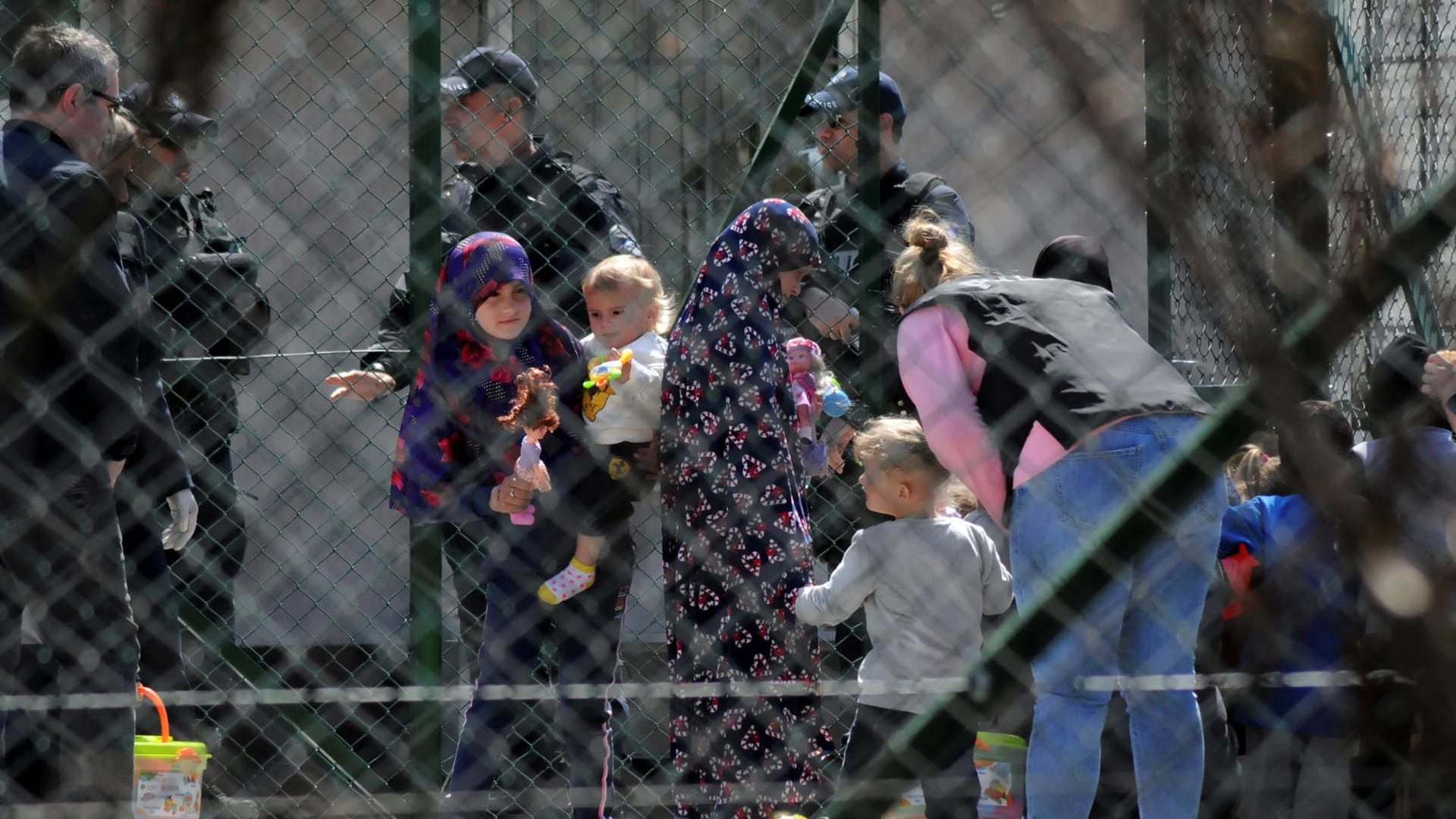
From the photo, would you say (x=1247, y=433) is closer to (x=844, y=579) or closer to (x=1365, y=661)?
(x=1365, y=661)

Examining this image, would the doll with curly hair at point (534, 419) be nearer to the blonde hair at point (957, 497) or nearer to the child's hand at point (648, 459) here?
A: the child's hand at point (648, 459)

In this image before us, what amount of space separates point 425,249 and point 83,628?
1.05 meters

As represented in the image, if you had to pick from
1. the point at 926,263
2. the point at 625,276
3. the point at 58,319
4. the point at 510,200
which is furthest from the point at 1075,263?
the point at 58,319

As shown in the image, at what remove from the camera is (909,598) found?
3.21 metres

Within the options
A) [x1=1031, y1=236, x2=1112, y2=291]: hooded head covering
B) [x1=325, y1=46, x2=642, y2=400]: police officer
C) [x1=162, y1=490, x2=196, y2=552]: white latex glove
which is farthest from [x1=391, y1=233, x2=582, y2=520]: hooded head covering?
[x1=1031, y1=236, x2=1112, y2=291]: hooded head covering

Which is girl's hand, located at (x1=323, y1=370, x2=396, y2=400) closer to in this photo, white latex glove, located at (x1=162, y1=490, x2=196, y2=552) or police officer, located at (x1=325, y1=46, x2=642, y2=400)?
police officer, located at (x1=325, y1=46, x2=642, y2=400)

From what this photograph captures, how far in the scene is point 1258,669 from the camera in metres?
1.25

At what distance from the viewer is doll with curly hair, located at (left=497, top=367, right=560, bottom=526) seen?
3229 mm

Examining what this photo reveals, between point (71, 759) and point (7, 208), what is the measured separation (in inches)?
56.9

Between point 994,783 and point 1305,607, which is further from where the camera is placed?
point 994,783

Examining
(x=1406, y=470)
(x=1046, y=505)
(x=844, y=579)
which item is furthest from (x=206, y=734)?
(x=1406, y=470)

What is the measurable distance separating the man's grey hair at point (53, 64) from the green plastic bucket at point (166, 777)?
4.53 feet

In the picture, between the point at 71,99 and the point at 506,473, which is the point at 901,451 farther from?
the point at 71,99

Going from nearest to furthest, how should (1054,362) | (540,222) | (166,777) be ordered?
(1054,362) → (166,777) → (540,222)
